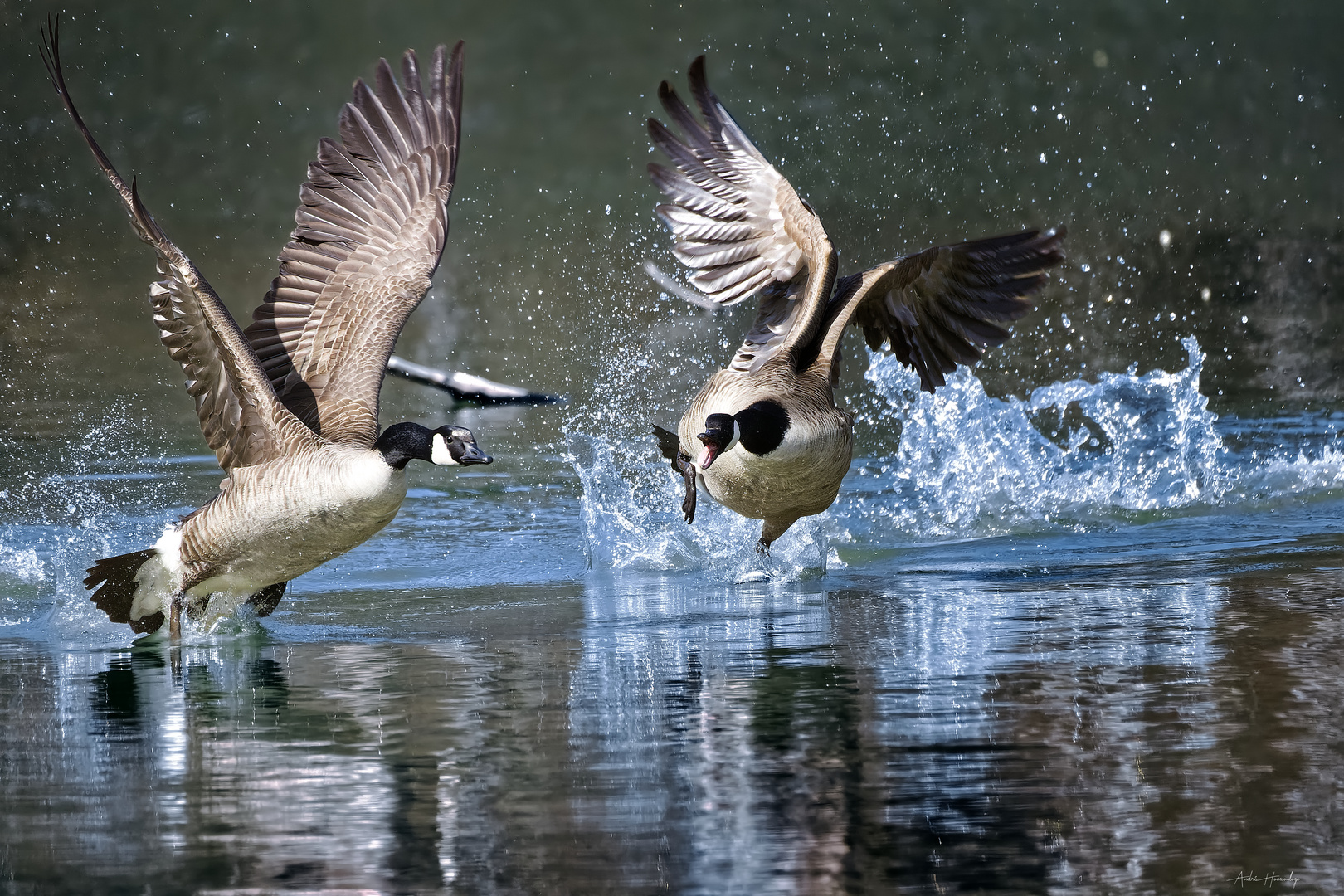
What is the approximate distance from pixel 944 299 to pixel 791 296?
2.63 ft

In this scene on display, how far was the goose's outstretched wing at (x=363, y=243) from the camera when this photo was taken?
25.9 ft

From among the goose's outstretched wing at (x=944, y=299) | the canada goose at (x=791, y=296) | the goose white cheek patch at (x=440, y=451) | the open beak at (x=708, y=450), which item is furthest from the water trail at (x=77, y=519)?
the goose's outstretched wing at (x=944, y=299)

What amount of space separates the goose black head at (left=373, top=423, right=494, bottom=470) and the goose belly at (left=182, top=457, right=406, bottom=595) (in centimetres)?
7

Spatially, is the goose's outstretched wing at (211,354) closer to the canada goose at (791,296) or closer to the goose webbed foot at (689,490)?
the goose webbed foot at (689,490)

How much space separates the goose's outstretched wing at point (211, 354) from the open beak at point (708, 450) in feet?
5.16

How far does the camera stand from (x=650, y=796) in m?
4.52

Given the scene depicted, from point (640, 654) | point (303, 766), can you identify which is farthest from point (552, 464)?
point (303, 766)

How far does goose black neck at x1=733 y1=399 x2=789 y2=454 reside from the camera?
7.41 metres

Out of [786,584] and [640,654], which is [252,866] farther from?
[786,584]

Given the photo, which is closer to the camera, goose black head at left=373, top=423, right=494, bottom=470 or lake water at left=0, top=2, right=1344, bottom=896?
lake water at left=0, top=2, right=1344, bottom=896

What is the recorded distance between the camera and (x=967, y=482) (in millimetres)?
10109

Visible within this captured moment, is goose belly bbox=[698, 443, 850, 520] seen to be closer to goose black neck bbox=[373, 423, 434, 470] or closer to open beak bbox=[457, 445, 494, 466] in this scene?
open beak bbox=[457, 445, 494, 466]
